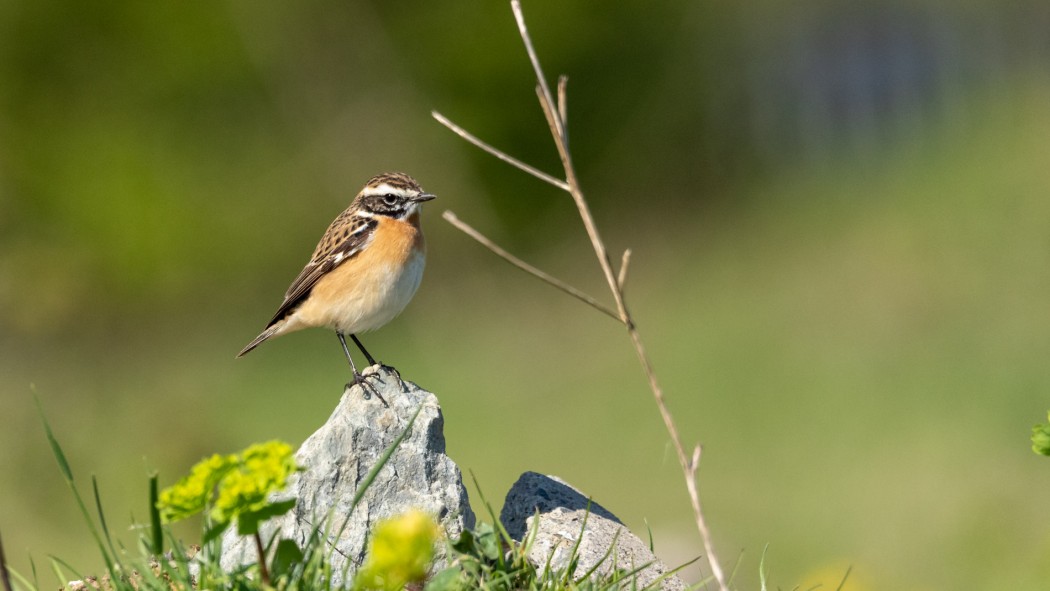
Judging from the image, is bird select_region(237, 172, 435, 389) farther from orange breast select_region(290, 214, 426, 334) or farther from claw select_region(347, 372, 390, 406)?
claw select_region(347, 372, 390, 406)

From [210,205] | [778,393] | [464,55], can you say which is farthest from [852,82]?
[210,205]

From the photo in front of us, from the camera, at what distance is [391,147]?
64.3 feet

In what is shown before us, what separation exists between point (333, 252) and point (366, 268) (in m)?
0.36

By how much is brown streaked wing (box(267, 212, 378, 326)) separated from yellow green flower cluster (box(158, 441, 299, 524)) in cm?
338

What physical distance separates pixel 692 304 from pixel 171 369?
7795mm

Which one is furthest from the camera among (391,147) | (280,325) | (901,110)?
(901,110)

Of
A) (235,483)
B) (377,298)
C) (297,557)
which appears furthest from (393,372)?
(235,483)

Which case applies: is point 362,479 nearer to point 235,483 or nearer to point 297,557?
point 297,557

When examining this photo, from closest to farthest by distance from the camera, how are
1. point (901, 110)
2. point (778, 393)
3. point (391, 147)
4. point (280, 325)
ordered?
point (280, 325) → point (778, 393) → point (391, 147) → point (901, 110)

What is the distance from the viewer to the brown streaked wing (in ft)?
22.6

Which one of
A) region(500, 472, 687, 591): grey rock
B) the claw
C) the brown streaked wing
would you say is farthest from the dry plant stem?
the brown streaked wing

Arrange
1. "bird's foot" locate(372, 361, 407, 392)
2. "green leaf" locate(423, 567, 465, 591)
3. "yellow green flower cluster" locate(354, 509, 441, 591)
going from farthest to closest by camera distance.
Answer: "bird's foot" locate(372, 361, 407, 392)
"green leaf" locate(423, 567, 465, 591)
"yellow green flower cluster" locate(354, 509, 441, 591)

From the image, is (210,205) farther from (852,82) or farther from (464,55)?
(852,82)

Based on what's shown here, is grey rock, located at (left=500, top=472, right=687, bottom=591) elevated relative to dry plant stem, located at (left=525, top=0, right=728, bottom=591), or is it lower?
lower
